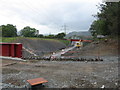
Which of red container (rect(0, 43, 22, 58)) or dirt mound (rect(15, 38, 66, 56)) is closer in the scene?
red container (rect(0, 43, 22, 58))

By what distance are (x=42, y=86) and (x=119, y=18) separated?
9176 mm

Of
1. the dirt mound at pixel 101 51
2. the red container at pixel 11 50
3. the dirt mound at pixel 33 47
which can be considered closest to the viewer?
the red container at pixel 11 50

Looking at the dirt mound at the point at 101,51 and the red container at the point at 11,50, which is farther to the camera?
the dirt mound at the point at 101,51

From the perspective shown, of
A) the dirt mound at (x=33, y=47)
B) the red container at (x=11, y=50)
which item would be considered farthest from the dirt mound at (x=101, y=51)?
the red container at (x=11, y=50)

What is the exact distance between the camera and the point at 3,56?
8906 millimetres

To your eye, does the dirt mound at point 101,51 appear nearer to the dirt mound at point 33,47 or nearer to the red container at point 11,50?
the dirt mound at point 33,47

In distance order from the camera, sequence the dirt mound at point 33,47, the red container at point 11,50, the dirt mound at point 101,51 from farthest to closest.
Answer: the dirt mound at point 33,47, the dirt mound at point 101,51, the red container at point 11,50

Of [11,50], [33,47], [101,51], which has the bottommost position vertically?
[101,51]

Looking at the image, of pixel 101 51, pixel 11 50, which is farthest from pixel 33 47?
pixel 101 51

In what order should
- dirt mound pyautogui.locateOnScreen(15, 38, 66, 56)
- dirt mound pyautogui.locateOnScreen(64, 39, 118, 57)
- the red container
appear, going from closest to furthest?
the red container → dirt mound pyautogui.locateOnScreen(64, 39, 118, 57) → dirt mound pyautogui.locateOnScreen(15, 38, 66, 56)

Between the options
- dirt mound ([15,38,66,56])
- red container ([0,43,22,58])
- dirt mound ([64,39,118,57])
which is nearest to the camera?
red container ([0,43,22,58])

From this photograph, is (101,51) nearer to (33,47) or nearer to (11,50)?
(11,50)

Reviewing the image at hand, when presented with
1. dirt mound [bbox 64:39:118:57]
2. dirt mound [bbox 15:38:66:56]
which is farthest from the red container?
dirt mound [bbox 64:39:118:57]

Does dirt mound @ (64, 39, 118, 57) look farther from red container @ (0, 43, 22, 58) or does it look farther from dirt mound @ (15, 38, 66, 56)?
red container @ (0, 43, 22, 58)
